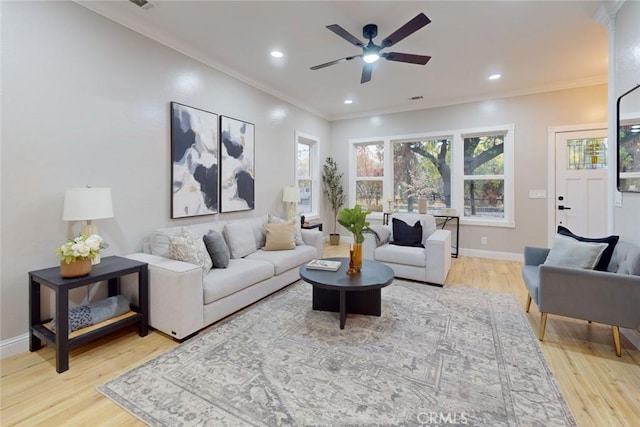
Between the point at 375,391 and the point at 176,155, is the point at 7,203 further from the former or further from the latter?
the point at 375,391

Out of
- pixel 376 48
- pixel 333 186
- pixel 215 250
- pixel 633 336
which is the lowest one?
pixel 633 336

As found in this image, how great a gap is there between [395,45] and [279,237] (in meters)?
2.72

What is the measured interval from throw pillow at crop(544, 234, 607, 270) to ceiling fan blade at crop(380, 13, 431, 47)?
2.25 m

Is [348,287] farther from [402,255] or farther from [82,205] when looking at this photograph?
[82,205]

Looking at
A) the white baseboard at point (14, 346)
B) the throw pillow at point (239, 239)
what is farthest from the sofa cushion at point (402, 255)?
the white baseboard at point (14, 346)

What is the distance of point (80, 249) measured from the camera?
2.11m

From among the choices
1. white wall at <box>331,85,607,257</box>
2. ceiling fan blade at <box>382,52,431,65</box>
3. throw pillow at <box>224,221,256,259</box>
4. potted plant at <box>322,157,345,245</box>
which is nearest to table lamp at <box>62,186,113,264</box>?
throw pillow at <box>224,221,256,259</box>

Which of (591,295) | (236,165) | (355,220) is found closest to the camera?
(591,295)

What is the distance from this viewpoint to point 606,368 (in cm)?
208

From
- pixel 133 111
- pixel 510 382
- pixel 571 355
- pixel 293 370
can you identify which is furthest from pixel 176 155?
pixel 571 355

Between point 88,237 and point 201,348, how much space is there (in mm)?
1215

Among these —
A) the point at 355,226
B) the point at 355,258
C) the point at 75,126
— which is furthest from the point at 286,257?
the point at 75,126

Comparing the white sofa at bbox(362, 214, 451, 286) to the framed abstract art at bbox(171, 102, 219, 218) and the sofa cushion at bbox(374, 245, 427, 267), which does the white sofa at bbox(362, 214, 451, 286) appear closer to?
the sofa cushion at bbox(374, 245, 427, 267)

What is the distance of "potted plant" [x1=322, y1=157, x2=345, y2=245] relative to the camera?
21.6ft
